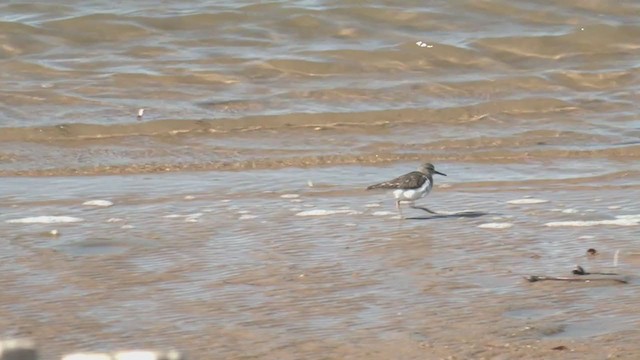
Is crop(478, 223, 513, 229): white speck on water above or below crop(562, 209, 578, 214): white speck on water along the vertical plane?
above

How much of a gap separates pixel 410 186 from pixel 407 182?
5 cm

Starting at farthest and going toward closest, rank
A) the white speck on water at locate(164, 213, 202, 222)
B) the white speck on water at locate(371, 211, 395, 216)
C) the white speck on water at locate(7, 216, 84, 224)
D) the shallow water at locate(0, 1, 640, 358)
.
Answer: the white speck on water at locate(371, 211, 395, 216), the white speck on water at locate(164, 213, 202, 222), the white speck on water at locate(7, 216, 84, 224), the shallow water at locate(0, 1, 640, 358)

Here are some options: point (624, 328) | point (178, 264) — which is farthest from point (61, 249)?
point (624, 328)

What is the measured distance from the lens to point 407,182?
23.8 ft

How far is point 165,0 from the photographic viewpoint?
1479 centimetres

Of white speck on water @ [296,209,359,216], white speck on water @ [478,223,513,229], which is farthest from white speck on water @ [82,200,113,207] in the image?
white speck on water @ [478,223,513,229]

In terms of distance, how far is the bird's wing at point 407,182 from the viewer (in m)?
7.24

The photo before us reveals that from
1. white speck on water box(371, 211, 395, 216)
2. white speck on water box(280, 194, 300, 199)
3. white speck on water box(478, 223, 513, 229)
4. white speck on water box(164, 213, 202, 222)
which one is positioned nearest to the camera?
white speck on water box(478, 223, 513, 229)

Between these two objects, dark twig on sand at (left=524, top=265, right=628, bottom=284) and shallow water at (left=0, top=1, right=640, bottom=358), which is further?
dark twig on sand at (left=524, top=265, right=628, bottom=284)

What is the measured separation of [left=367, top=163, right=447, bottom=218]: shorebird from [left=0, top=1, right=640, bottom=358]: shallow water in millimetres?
117

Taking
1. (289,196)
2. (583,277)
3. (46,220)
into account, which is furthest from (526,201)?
(46,220)

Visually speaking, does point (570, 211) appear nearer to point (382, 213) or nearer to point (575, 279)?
point (382, 213)

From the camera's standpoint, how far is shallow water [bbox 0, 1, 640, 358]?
17.1 ft

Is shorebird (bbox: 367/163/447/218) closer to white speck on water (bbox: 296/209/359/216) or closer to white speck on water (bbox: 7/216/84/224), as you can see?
white speck on water (bbox: 296/209/359/216)
